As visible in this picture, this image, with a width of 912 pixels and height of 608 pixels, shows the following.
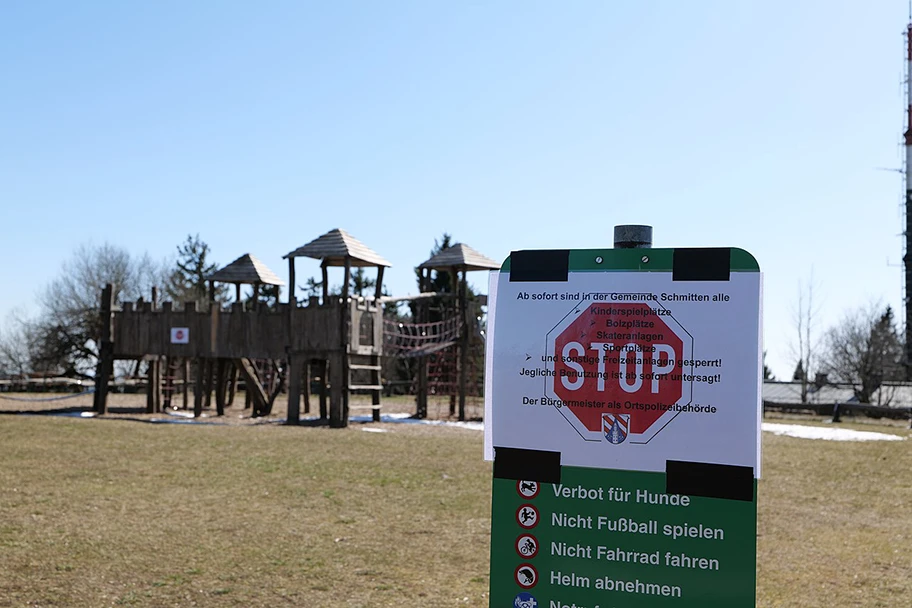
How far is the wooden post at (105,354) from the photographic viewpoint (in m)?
25.3

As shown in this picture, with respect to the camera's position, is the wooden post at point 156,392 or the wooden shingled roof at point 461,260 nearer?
the wooden post at point 156,392

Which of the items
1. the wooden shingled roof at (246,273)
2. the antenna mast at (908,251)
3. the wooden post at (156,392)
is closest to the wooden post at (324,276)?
the wooden shingled roof at (246,273)

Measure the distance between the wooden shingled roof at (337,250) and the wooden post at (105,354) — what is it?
5739 mm

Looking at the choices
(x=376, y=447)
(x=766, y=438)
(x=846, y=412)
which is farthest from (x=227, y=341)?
(x=846, y=412)

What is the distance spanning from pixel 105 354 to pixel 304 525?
1798 cm

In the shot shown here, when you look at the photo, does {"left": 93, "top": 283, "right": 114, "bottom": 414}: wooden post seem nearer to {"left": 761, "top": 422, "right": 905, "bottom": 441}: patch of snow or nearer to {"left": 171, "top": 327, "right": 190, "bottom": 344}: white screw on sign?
{"left": 171, "top": 327, "right": 190, "bottom": 344}: white screw on sign

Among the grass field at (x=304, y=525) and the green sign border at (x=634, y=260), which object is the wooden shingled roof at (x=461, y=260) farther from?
the green sign border at (x=634, y=260)

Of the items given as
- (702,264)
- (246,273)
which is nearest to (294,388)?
(246,273)

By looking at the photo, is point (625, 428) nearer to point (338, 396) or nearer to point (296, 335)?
point (338, 396)

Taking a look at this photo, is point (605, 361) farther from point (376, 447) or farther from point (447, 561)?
point (376, 447)

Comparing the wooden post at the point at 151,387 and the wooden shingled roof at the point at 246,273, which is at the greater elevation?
the wooden shingled roof at the point at 246,273

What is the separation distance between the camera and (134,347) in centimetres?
2559

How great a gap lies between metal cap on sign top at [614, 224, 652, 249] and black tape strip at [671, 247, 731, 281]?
20cm

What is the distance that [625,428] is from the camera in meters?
3.27
